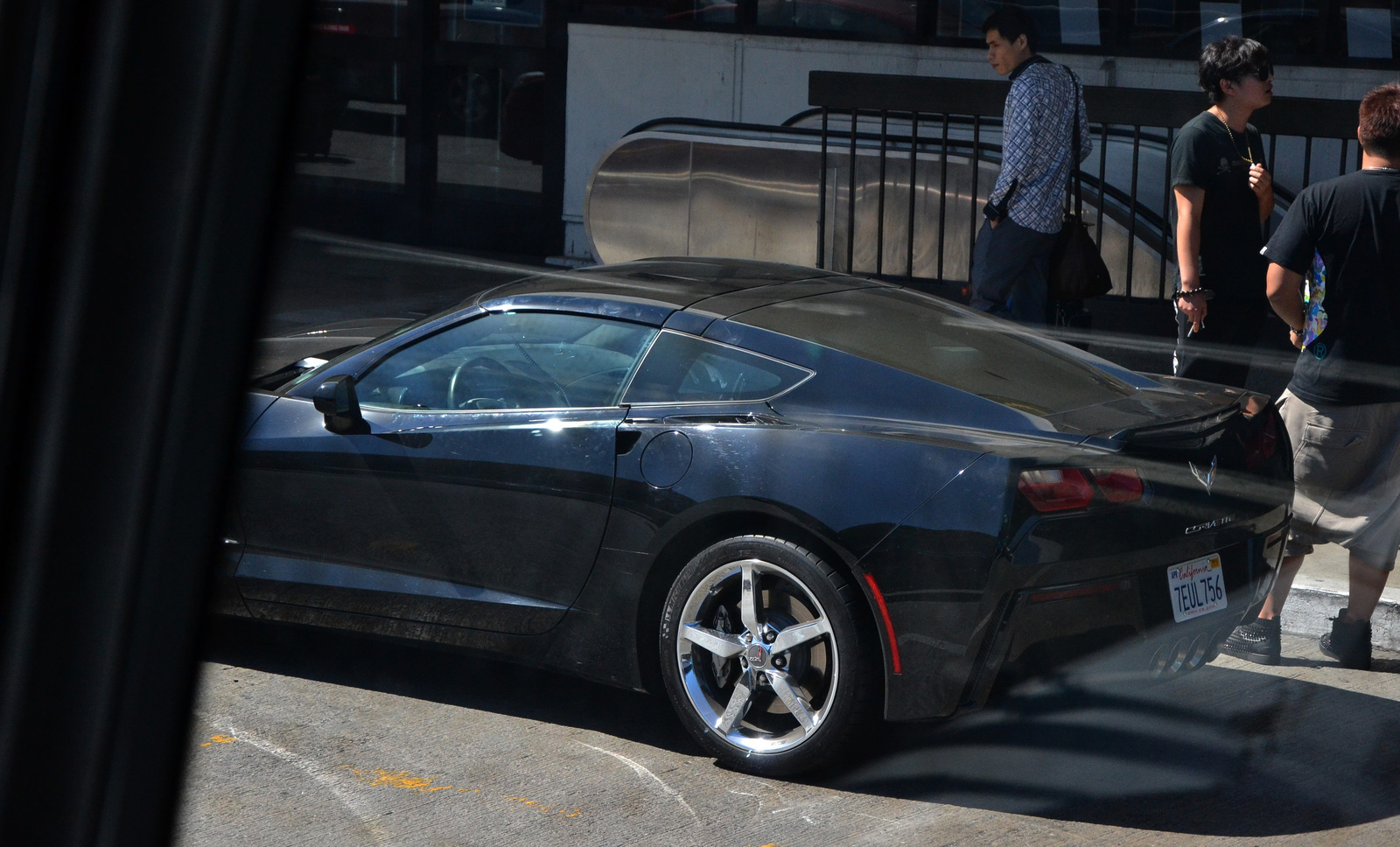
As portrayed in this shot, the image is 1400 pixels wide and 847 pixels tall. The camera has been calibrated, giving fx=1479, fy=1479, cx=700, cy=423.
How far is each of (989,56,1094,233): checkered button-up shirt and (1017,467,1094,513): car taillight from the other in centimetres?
311

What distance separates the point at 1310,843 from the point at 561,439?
2.24 meters

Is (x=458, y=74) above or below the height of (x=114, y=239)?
above

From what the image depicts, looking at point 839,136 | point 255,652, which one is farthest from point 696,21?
point 255,652

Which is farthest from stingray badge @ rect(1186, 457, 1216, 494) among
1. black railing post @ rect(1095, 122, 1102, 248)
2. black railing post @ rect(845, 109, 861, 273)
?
black railing post @ rect(845, 109, 861, 273)

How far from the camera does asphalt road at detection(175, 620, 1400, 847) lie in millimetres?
3670

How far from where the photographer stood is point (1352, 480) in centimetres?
497

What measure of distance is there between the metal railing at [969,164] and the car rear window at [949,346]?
4.03 metres

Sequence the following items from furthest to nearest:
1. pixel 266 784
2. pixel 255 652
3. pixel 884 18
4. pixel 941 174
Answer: pixel 884 18 < pixel 941 174 < pixel 255 652 < pixel 266 784

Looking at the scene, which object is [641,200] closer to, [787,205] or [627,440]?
[787,205]

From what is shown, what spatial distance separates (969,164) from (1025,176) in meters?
2.47

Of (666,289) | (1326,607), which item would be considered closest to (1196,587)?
(1326,607)

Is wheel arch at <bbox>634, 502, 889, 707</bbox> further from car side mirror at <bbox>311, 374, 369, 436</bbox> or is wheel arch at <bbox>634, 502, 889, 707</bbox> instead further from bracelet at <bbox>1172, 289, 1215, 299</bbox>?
bracelet at <bbox>1172, 289, 1215, 299</bbox>

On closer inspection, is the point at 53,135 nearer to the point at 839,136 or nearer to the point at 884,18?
the point at 839,136

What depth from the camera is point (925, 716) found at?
151 inches
